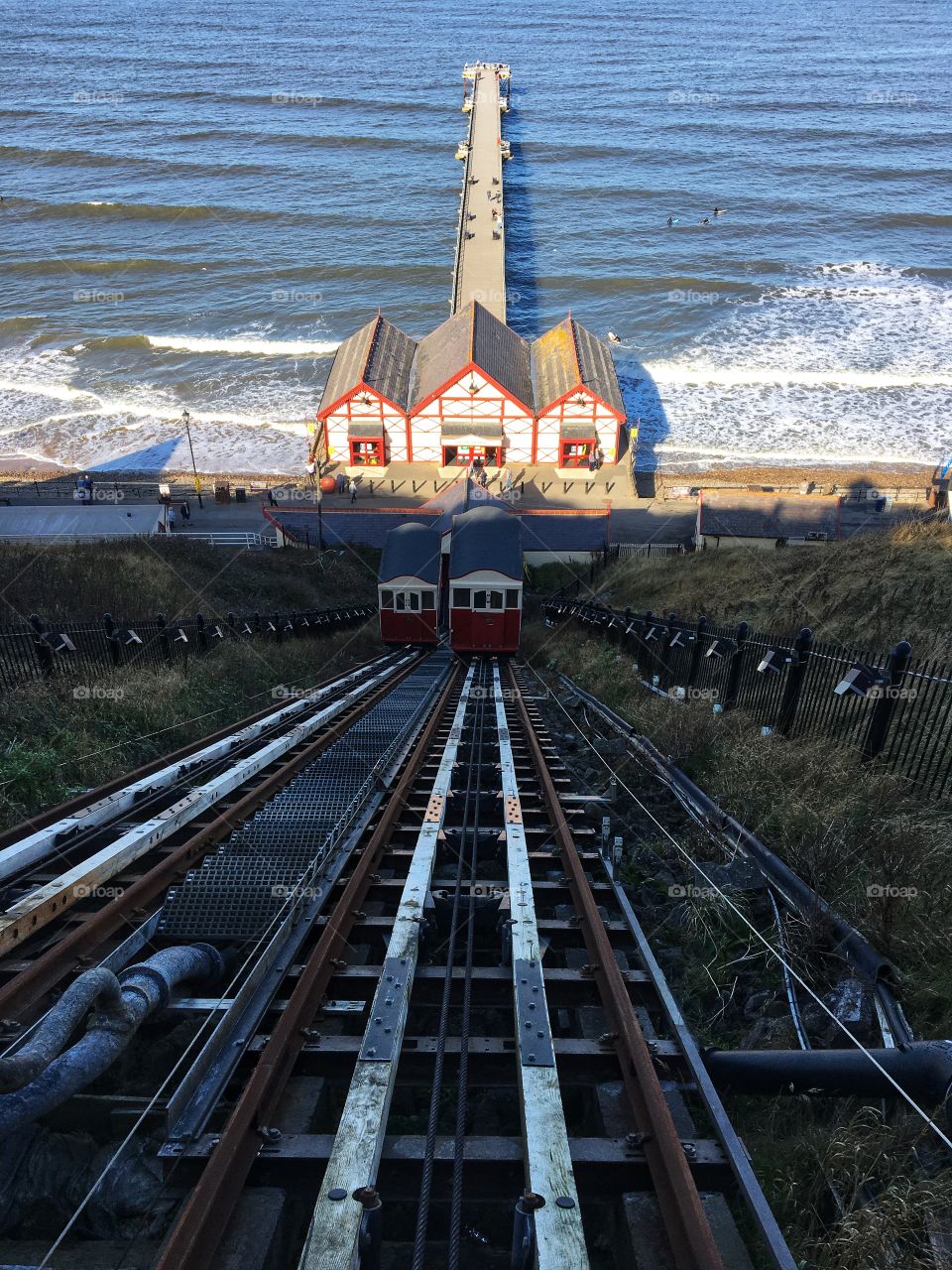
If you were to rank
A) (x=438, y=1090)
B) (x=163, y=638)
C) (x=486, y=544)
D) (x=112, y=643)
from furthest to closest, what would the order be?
(x=486, y=544) → (x=163, y=638) → (x=112, y=643) → (x=438, y=1090)

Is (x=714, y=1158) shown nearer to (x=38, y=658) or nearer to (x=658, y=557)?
(x=38, y=658)

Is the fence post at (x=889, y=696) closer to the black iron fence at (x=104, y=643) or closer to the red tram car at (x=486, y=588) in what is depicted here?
the black iron fence at (x=104, y=643)

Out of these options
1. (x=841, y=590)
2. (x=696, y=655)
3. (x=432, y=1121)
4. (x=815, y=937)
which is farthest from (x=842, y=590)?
(x=432, y=1121)

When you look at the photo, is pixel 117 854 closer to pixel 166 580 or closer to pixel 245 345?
pixel 166 580

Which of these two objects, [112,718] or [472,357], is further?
[472,357]

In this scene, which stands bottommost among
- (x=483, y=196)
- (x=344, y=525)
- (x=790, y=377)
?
(x=344, y=525)

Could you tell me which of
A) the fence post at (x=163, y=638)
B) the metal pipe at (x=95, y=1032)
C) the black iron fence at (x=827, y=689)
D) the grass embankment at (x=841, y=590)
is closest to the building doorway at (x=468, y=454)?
the grass embankment at (x=841, y=590)
